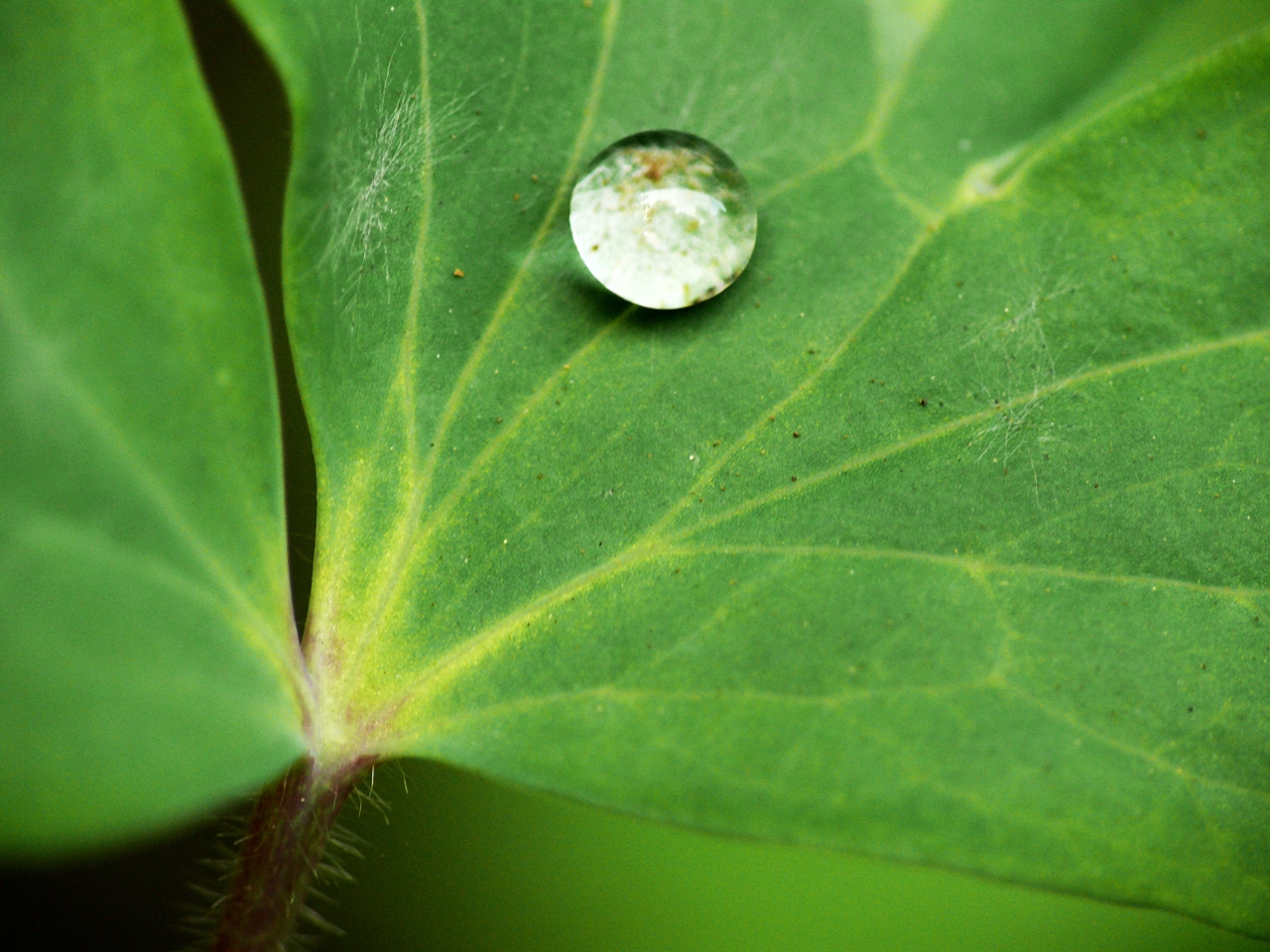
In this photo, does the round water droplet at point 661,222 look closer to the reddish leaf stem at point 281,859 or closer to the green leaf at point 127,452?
the green leaf at point 127,452

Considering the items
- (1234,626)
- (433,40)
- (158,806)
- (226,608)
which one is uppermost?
(433,40)

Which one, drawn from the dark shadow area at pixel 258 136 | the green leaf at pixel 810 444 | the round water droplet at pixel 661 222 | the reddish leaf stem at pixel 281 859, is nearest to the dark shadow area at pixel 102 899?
the reddish leaf stem at pixel 281 859

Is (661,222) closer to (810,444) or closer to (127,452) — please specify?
(810,444)

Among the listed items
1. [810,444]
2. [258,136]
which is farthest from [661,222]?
[258,136]

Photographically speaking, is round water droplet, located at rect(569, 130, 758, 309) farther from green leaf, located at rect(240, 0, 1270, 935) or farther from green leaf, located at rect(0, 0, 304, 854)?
green leaf, located at rect(0, 0, 304, 854)

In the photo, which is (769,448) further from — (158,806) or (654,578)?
(158,806)

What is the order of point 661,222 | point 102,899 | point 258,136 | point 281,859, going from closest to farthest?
point 281,859, point 661,222, point 102,899, point 258,136

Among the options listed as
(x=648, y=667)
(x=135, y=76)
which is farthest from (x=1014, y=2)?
(x=135, y=76)
